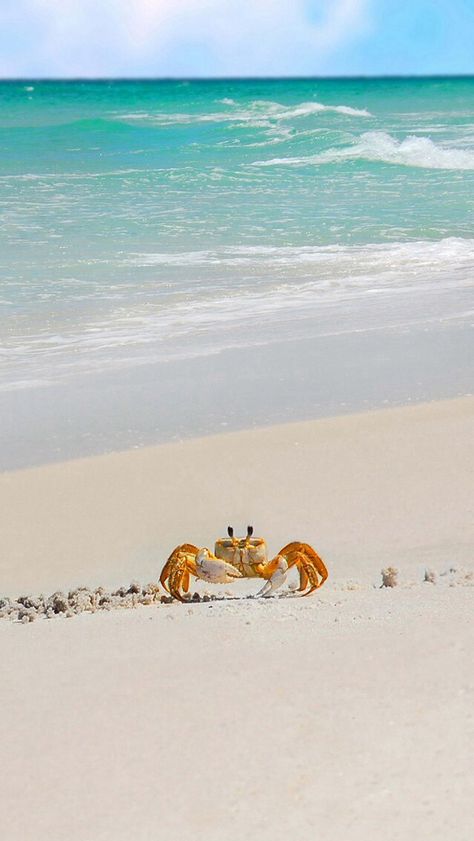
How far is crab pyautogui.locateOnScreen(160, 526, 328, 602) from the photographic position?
12.8 feet

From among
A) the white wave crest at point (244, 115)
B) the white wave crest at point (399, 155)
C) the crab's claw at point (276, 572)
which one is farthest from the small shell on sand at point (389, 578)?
the white wave crest at point (244, 115)

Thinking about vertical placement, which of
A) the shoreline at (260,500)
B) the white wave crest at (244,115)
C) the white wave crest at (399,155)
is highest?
the white wave crest at (244,115)

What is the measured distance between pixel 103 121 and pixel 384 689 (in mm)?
39679

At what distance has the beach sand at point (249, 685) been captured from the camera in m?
2.45

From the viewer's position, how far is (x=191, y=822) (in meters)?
2.42

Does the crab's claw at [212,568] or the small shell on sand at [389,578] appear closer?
the crab's claw at [212,568]

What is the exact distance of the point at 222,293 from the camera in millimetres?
10219

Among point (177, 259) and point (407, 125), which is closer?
point (177, 259)

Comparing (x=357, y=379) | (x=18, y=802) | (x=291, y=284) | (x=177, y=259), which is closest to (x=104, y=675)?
(x=18, y=802)

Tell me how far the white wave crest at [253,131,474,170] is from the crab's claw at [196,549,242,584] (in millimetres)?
19483

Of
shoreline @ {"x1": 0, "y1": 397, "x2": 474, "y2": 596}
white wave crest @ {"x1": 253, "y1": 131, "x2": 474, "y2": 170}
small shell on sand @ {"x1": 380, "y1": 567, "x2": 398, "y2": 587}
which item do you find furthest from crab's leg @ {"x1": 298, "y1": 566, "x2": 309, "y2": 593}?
white wave crest @ {"x1": 253, "y1": 131, "x2": 474, "y2": 170}

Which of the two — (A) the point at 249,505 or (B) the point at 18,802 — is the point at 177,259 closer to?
(A) the point at 249,505

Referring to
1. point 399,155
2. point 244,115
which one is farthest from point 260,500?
point 244,115

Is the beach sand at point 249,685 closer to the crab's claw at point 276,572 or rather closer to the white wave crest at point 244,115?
the crab's claw at point 276,572
